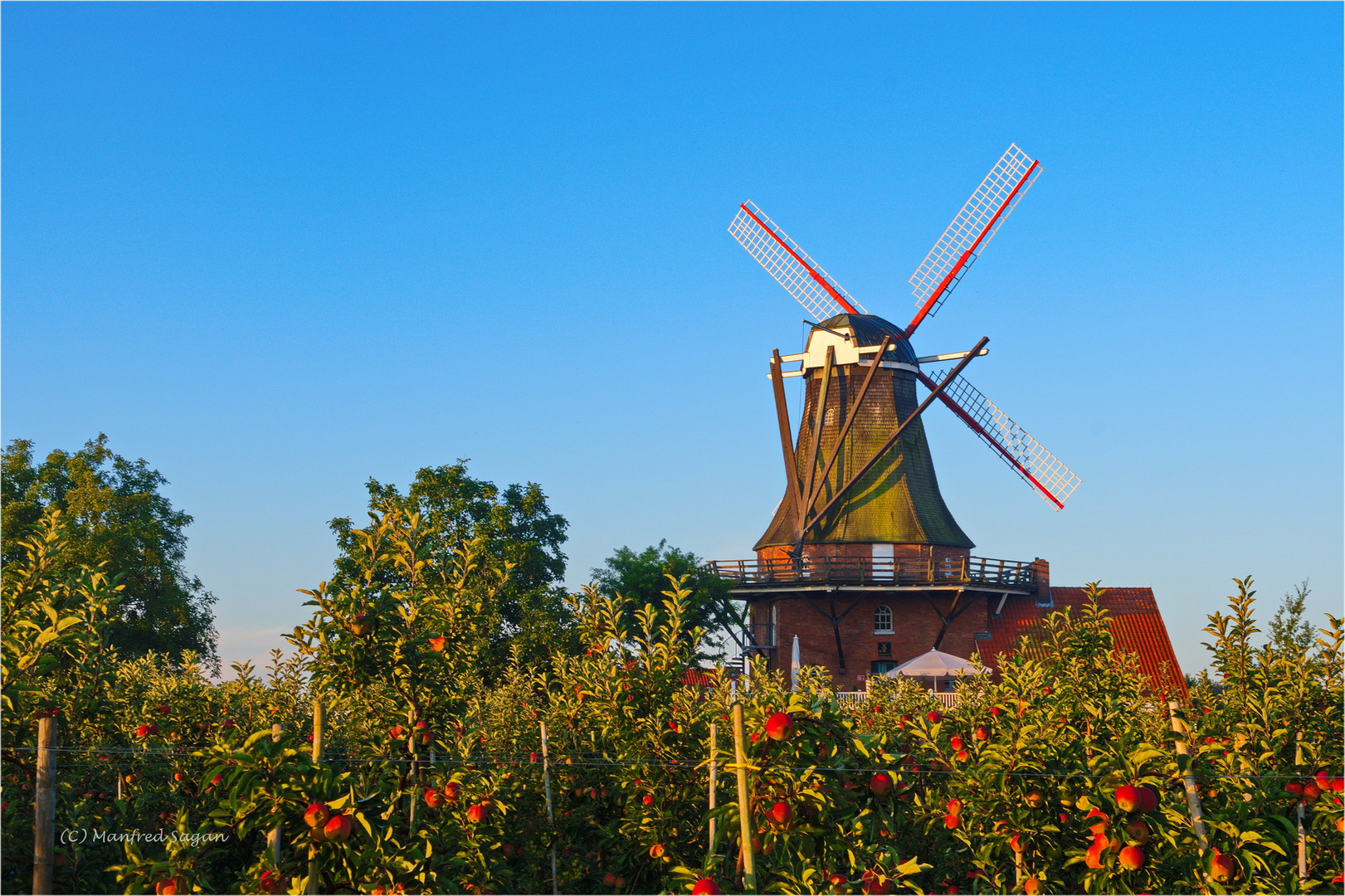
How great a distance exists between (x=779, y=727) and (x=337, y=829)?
2.33 m

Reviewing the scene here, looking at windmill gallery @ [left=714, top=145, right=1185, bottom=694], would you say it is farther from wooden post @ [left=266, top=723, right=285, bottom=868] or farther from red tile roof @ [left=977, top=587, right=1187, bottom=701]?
wooden post @ [left=266, top=723, right=285, bottom=868]

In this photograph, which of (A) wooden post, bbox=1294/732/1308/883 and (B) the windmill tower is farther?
(B) the windmill tower

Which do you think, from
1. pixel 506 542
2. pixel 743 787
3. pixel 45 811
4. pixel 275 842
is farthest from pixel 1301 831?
pixel 506 542

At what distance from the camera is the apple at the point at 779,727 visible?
565 cm

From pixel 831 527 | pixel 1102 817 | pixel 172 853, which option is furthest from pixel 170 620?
pixel 1102 817

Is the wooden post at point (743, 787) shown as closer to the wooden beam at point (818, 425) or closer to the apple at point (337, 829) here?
the apple at point (337, 829)

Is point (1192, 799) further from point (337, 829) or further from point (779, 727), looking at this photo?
point (337, 829)

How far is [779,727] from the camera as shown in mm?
5648

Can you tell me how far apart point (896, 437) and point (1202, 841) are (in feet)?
93.8

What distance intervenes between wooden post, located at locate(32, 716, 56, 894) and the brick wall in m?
29.3

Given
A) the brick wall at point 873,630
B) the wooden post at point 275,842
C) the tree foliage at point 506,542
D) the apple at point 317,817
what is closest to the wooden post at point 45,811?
the wooden post at point 275,842

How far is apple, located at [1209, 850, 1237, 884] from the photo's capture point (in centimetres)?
570

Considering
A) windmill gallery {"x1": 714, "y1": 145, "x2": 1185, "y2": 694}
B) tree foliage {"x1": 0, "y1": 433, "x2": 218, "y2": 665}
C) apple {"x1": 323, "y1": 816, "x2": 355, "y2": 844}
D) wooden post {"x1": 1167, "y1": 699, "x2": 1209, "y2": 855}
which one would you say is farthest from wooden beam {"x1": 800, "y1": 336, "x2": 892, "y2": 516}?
apple {"x1": 323, "y1": 816, "x2": 355, "y2": 844}

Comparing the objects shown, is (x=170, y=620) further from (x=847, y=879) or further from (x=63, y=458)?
(x=847, y=879)
